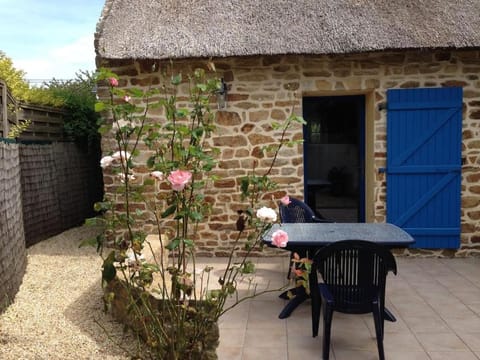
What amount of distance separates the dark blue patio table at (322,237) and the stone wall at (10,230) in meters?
2.21

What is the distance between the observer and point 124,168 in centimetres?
197

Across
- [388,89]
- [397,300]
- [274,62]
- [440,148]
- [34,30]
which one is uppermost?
[34,30]

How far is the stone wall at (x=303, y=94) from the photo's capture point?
16.5ft

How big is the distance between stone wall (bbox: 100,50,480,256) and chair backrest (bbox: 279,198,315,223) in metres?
0.80

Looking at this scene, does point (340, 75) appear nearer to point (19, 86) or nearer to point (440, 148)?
point (440, 148)

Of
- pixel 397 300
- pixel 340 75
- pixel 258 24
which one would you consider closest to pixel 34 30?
pixel 258 24

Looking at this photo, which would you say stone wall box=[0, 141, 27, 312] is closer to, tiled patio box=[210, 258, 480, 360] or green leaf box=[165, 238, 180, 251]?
tiled patio box=[210, 258, 480, 360]

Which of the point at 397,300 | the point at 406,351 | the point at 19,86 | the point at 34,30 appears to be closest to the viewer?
the point at 406,351

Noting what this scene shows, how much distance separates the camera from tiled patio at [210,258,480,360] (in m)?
2.89

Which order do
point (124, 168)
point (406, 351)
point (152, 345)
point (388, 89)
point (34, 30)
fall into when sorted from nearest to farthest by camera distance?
1. point (124, 168)
2. point (152, 345)
3. point (406, 351)
4. point (388, 89)
5. point (34, 30)

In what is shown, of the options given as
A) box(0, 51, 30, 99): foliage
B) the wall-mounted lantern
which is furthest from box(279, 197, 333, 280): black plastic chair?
box(0, 51, 30, 99): foliage

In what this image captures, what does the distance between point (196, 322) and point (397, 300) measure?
235 cm

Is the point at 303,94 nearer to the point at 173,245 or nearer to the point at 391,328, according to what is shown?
the point at 391,328

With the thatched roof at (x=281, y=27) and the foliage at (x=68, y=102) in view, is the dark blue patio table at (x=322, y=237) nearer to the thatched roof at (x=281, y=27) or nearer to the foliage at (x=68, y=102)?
the thatched roof at (x=281, y=27)
